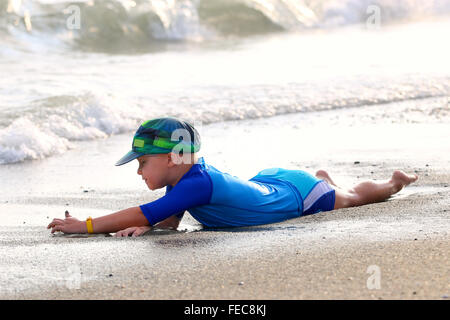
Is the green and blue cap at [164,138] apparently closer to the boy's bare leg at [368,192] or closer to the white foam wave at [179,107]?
the boy's bare leg at [368,192]

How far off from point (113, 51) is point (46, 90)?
5019mm

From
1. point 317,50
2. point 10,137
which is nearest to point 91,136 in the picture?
point 10,137

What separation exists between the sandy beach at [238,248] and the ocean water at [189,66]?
1895mm

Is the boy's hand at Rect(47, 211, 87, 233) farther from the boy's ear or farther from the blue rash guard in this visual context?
the boy's ear

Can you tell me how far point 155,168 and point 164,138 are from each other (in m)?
0.17

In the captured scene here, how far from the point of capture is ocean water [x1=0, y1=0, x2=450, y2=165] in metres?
8.56

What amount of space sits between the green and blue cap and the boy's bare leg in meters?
1.05

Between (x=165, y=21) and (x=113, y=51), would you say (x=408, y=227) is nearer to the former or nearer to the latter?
(x=113, y=51)

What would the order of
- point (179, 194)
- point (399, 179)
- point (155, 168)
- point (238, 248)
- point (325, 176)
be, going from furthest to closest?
point (325, 176) < point (399, 179) < point (155, 168) < point (179, 194) < point (238, 248)

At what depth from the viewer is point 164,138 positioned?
12.7 feet
